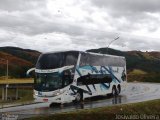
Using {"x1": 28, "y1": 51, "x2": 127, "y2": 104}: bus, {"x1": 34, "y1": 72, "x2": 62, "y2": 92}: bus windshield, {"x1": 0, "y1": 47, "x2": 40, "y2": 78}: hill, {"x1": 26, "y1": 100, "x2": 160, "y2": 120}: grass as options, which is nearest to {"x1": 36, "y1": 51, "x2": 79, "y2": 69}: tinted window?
{"x1": 28, "y1": 51, "x2": 127, "y2": 104}: bus

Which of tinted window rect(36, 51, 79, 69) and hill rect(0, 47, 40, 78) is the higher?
hill rect(0, 47, 40, 78)

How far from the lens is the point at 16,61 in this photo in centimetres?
15225

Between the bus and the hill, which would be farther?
the hill

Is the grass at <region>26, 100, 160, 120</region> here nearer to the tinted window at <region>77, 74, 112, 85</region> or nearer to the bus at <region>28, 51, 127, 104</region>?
the bus at <region>28, 51, 127, 104</region>

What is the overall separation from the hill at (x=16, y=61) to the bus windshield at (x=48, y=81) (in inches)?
3040

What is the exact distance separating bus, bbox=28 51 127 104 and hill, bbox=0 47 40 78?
240ft

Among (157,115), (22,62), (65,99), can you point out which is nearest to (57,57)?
(65,99)

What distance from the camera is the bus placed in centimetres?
3142

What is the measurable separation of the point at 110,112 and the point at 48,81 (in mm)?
6931

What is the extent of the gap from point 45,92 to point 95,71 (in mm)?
7215

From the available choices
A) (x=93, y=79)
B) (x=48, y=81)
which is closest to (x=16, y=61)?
(x=93, y=79)

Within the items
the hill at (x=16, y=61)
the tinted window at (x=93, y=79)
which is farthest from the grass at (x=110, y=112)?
the hill at (x=16, y=61)

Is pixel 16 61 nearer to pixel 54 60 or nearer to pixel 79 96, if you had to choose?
pixel 79 96

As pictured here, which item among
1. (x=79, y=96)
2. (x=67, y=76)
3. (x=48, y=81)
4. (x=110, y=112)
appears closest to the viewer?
(x=110, y=112)
